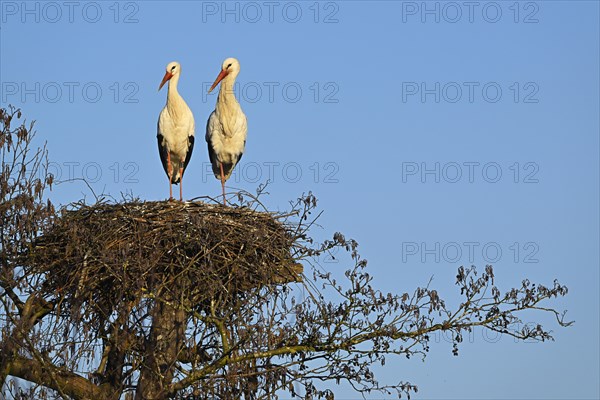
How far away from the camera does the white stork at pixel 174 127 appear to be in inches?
473

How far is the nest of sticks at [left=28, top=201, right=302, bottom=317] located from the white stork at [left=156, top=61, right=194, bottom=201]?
313cm

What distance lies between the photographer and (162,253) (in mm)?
8078

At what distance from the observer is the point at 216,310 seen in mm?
7824

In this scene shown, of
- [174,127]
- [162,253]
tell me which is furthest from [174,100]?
[162,253]

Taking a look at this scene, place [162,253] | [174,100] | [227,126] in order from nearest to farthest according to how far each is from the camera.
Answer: [162,253] < [174,100] < [227,126]

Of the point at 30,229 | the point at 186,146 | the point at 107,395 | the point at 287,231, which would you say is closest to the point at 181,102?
the point at 186,146

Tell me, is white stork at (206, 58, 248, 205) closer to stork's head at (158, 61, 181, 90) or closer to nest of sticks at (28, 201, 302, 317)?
stork's head at (158, 61, 181, 90)

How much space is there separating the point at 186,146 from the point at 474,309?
17.3 ft

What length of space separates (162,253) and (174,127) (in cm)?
416

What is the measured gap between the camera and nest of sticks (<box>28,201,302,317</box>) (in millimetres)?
7703

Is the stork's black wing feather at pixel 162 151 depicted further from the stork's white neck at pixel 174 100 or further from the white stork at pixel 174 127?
the stork's white neck at pixel 174 100

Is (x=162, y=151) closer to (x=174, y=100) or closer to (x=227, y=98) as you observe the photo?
(x=174, y=100)

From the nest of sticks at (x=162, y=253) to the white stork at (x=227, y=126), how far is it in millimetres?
3217

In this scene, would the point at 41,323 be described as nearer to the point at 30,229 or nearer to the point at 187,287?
the point at 30,229
